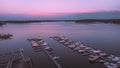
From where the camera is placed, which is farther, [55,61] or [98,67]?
[55,61]

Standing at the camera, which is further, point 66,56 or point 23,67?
point 66,56

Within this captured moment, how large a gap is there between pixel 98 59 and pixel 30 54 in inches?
487

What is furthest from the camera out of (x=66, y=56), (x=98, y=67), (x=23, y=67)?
(x=66, y=56)

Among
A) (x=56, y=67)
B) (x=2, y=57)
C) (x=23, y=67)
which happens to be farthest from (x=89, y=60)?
(x=2, y=57)

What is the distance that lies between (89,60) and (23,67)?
10.4 m

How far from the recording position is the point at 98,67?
27797 mm

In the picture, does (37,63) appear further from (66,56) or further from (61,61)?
(66,56)

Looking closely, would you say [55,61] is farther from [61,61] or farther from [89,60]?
[89,60]

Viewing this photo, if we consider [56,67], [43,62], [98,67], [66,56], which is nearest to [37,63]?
[43,62]

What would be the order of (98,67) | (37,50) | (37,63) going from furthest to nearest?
1. (37,50)
2. (37,63)
3. (98,67)

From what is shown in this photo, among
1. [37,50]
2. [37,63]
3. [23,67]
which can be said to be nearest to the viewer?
[23,67]

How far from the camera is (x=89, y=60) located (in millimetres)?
30922

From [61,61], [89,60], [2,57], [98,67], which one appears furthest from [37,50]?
[98,67]

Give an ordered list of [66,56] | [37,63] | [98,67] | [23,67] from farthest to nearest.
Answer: [66,56] → [37,63] → [98,67] → [23,67]
